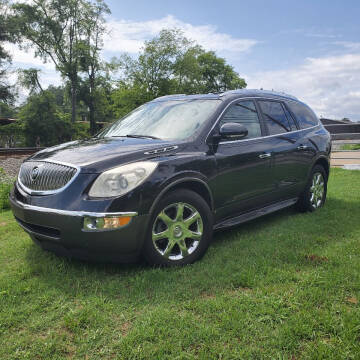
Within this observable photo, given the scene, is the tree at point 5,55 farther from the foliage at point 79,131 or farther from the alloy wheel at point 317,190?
the alloy wheel at point 317,190

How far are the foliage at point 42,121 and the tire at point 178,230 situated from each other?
3373 cm

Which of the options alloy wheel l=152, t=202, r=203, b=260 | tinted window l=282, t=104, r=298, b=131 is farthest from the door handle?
alloy wheel l=152, t=202, r=203, b=260

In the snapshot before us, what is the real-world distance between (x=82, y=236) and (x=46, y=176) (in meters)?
0.69

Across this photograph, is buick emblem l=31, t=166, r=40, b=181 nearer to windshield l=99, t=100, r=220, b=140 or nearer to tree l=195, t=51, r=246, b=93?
windshield l=99, t=100, r=220, b=140

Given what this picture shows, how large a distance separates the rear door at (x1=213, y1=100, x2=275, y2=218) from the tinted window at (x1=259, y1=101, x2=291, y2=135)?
0.19 m

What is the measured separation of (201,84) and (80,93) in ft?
61.6

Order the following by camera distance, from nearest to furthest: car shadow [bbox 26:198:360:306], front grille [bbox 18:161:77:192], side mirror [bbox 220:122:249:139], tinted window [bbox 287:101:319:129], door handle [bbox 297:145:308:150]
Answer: car shadow [bbox 26:198:360:306]
front grille [bbox 18:161:77:192]
side mirror [bbox 220:122:249:139]
door handle [bbox 297:145:308:150]
tinted window [bbox 287:101:319:129]

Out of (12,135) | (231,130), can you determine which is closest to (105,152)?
(231,130)

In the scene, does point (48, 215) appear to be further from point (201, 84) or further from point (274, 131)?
point (201, 84)

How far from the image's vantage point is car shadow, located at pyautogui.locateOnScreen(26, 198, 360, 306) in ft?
9.48

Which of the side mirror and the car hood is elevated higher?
the side mirror

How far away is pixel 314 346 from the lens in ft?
7.09

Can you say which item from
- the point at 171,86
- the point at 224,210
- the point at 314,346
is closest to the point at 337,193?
the point at 224,210

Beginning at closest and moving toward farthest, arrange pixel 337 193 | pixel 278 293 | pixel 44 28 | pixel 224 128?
1. pixel 278 293
2. pixel 224 128
3. pixel 337 193
4. pixel 44 28
